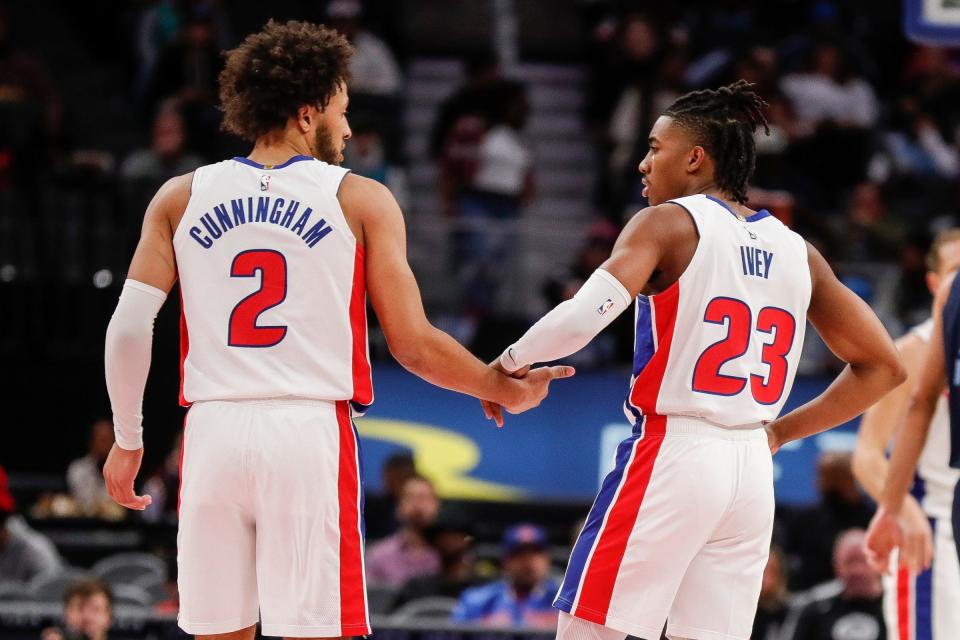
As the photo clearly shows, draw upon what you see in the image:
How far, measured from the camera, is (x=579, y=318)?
4.75 meters

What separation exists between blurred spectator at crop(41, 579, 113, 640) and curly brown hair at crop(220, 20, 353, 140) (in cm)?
440

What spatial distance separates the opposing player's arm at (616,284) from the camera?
185 inches

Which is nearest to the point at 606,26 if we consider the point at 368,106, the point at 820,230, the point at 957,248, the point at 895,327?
the point at 368,106

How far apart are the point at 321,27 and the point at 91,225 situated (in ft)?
26.8

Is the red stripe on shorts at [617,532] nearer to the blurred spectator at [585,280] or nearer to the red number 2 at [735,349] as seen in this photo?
the red number 2 at [735,349]

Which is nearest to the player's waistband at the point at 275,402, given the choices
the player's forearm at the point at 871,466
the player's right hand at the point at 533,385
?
the player's right hand at the point at 533,385

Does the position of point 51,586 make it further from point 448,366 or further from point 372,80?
point 372,80

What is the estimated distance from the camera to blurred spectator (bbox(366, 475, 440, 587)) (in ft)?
33.6

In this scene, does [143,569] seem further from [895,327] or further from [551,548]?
[895,327]

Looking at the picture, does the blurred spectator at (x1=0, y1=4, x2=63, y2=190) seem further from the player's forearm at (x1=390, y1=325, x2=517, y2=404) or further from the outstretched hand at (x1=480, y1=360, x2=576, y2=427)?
the player's forearm at (x1=390, y1=325, x2=517, y2=404)

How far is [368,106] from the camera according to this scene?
1448 centimetres

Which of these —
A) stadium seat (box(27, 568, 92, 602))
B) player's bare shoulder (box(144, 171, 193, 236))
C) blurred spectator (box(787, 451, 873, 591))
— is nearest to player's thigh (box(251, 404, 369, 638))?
player's bare shoulder (box(144, 171, 193, 236))

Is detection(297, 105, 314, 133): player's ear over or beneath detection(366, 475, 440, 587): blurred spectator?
over

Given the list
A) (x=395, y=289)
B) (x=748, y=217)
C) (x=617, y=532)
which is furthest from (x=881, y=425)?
(x=395, y=289)
